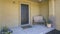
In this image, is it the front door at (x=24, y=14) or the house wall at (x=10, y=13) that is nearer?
the house wall at (x=10, y=13)

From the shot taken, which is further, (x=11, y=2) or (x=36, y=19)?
(x=36, y=19)

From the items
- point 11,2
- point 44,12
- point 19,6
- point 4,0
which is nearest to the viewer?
point 4,0

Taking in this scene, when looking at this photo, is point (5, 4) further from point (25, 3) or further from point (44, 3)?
point (44, 3)

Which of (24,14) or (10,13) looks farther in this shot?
(24,14)

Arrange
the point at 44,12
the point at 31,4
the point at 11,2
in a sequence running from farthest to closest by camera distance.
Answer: the point at 44,12 < the point at 31,4 < the point at 11,2

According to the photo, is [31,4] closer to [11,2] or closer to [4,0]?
[11,2]

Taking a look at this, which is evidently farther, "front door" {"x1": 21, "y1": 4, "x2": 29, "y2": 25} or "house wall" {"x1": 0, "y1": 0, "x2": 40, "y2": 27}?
"front door" {"x1": 21, "y1": 4, "x2": 29, "y2": 25}

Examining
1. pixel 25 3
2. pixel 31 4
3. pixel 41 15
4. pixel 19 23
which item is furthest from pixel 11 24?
pixel 41 15

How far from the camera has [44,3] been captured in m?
8.30

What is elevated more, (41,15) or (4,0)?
(4,0)

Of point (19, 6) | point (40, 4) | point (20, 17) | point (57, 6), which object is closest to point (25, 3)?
point (19, 6)

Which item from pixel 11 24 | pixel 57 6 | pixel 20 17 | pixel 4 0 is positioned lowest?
pixel 11 24

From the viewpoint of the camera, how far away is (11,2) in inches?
251

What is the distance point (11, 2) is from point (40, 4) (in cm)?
302
